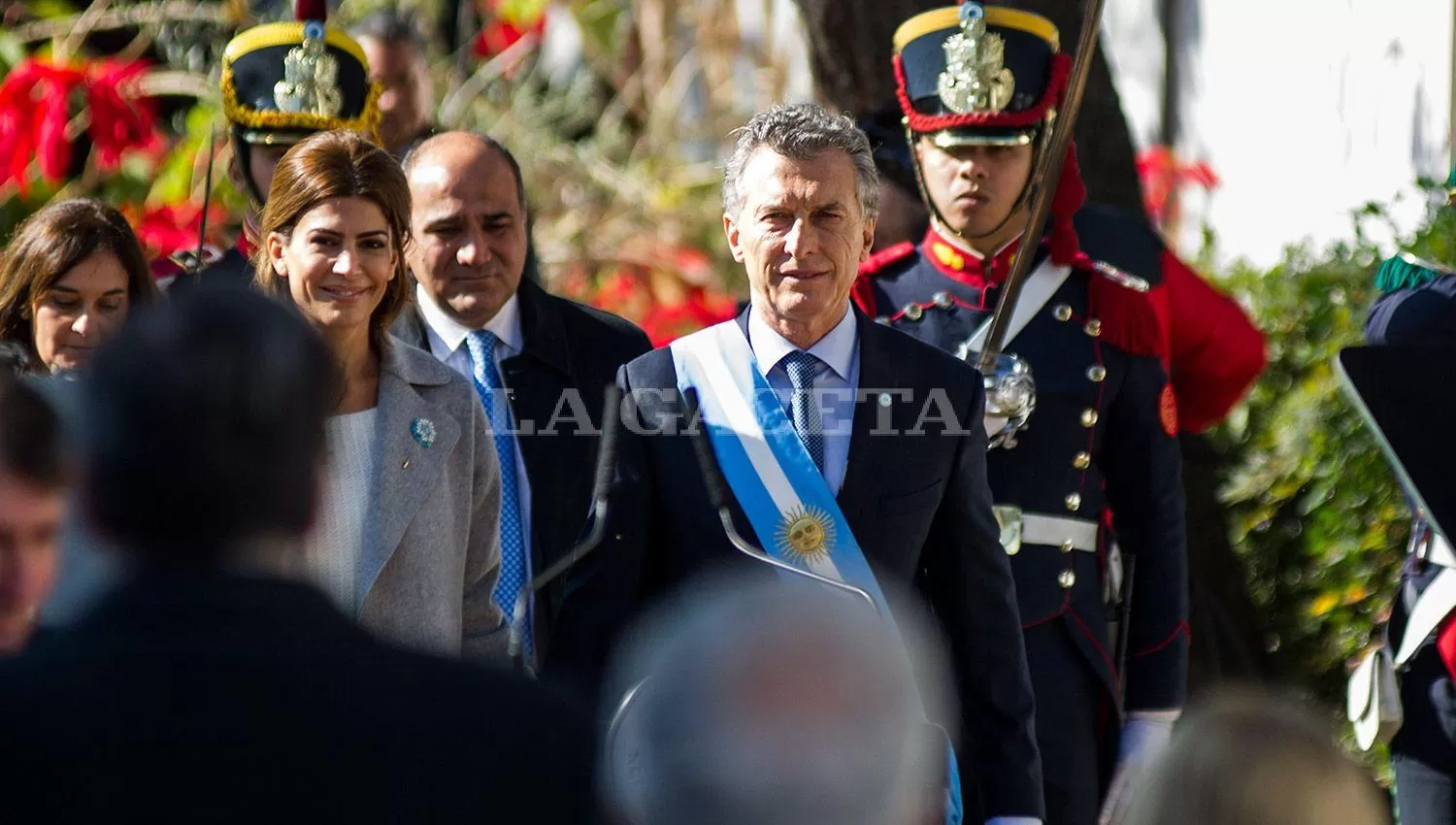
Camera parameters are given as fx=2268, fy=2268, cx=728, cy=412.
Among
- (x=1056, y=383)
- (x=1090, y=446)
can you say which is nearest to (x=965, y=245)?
(x=1056, y=383)

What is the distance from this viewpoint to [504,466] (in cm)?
427

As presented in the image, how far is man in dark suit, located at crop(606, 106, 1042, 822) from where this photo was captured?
11.3ft

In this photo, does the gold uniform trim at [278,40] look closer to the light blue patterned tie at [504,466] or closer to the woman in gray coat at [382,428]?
the light blue patterned tie at [504,466]

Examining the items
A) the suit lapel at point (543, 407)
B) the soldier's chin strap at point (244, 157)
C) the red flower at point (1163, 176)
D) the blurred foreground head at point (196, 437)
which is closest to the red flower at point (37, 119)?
the soldier's chin strap at point (244, 157)

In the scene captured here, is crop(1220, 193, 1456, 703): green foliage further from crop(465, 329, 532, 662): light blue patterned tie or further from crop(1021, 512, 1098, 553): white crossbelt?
crop(465, 329, 532, 662): light blue patterned tie

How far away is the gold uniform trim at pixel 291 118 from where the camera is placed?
4.64m

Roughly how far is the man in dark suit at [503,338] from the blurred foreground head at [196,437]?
234cm

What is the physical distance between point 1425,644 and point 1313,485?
6.67 feet

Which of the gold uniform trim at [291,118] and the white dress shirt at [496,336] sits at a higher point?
the gold uniform trim at [291,118]

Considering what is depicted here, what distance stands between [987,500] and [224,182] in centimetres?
439

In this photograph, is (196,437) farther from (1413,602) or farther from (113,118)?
(113,118)

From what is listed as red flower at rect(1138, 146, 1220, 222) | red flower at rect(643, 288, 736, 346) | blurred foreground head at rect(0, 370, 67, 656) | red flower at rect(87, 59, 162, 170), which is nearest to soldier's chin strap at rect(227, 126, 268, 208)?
blurred foreground head at rect(0, 370, 67, 656)

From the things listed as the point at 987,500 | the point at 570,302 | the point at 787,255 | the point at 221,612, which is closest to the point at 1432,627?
the point at 987,500

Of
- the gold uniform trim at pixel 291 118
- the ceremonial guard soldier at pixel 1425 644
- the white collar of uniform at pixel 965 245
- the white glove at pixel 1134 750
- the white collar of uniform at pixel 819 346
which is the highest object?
the gold uniform trim at pixel 291 118
